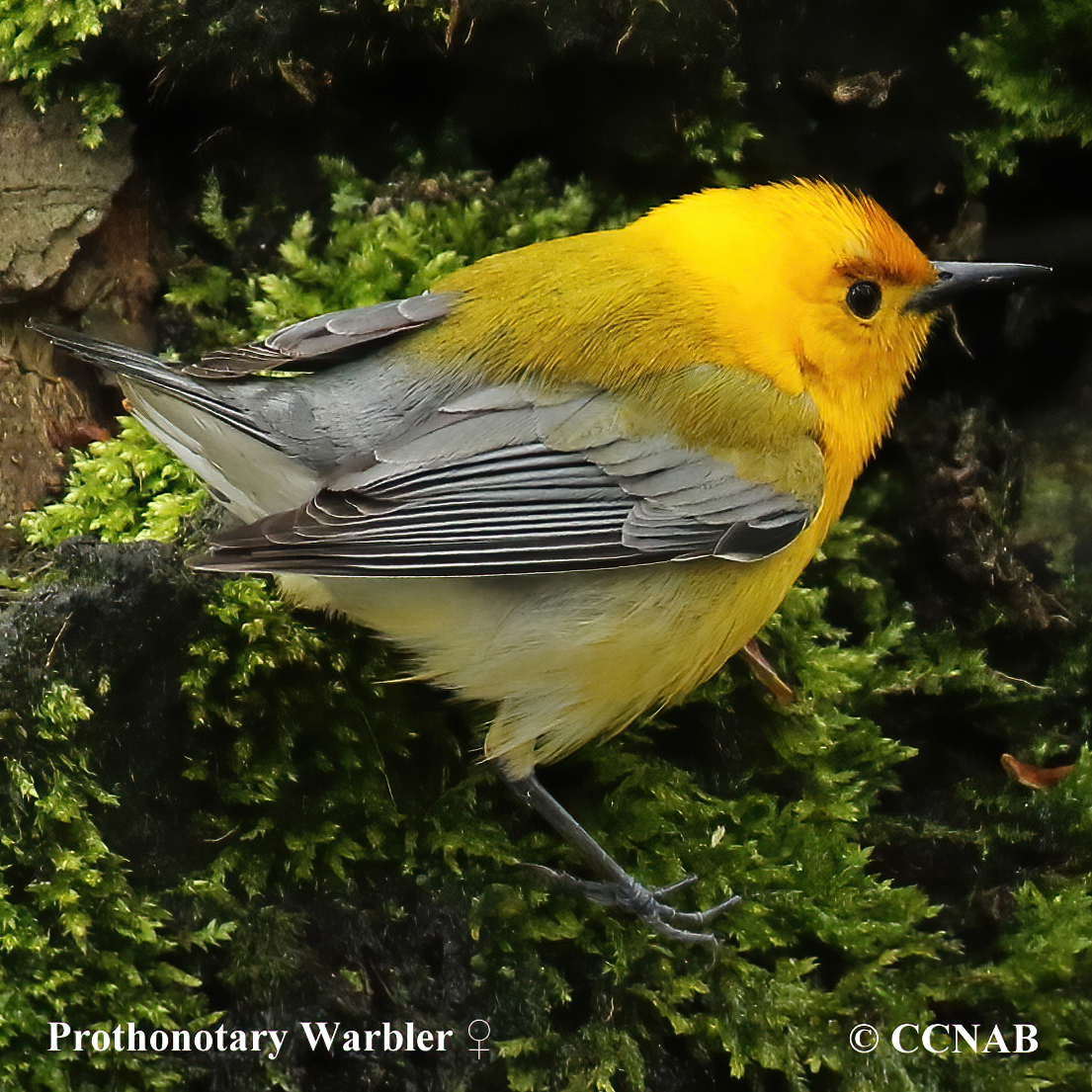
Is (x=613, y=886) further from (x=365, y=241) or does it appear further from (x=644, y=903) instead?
(x=365, y=241)

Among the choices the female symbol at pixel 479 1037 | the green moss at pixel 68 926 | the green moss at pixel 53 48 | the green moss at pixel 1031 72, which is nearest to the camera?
the green moss at pixel 68 926

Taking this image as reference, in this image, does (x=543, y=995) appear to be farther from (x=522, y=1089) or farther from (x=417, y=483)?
(x=417, y=483)

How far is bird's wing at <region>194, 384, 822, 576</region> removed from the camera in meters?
2.80

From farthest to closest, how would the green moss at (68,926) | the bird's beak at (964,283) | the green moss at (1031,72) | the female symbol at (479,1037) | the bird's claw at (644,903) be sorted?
1. the green moss at (1031,72)
2. the bird's beak at (964,283)
3. the bird's claw at (644,903)
4. the female symbol at (479,1037)
5. the green moss at (68,926)

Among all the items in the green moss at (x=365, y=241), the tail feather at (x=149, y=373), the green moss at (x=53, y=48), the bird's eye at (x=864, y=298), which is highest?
the green moss at (x=53, y=48)

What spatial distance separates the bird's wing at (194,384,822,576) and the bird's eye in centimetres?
→ 49

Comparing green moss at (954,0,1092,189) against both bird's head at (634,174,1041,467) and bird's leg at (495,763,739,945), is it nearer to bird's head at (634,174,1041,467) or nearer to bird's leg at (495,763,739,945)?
bird's head at (634,174,1041,467)

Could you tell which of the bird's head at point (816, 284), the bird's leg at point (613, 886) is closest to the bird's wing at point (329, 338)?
the bird's head at point (816, 284)

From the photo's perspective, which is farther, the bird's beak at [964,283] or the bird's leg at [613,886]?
the bird's beak at [964,283]

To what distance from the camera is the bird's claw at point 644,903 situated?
10.3 feet

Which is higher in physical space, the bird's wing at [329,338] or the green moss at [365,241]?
the green moss at [365,241]

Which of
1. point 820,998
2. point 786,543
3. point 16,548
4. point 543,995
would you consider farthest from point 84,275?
point 820,998

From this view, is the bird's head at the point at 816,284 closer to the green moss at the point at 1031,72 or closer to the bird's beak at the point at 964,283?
the bird's beak at the point at 964,283

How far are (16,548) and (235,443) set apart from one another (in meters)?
0.90
